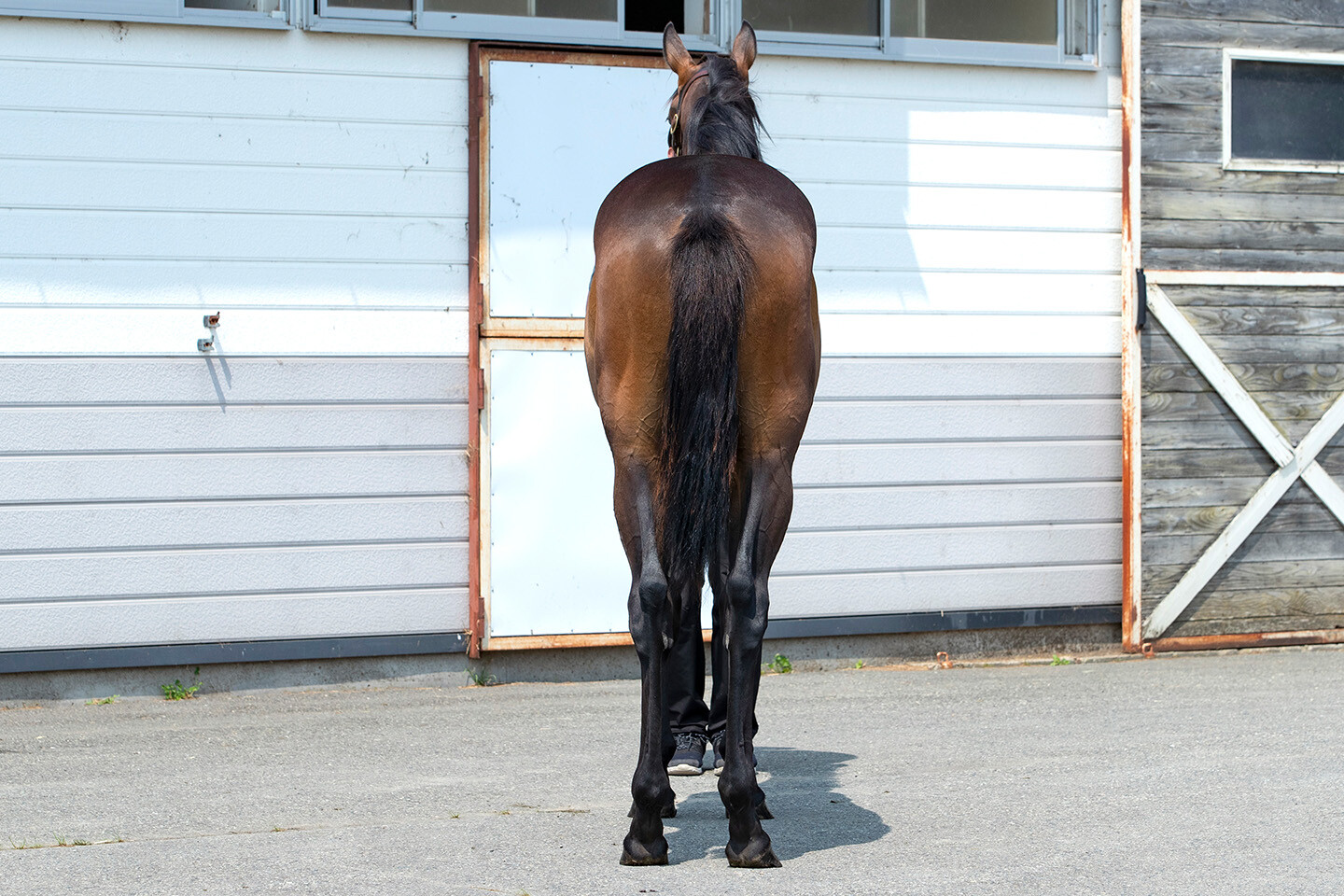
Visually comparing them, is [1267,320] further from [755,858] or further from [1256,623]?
[755,858]

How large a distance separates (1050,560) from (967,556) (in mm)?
A: 517

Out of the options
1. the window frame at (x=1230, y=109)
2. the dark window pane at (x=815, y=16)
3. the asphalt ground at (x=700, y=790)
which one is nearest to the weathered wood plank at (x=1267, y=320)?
the window frame at (x=1230, y=109)

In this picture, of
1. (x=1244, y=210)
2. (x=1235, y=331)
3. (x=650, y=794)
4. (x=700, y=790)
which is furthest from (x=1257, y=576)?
(x=650, y=794)

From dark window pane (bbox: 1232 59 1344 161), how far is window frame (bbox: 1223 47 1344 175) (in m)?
0.04

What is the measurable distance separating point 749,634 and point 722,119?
1597mm

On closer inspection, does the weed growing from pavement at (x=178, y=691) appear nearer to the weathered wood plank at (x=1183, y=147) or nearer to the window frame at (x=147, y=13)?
the window frame at (x=147, y=13)

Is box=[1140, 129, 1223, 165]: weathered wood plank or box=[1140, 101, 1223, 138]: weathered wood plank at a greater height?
box=[1140, 101, 1223, 138]: weathered wood plank

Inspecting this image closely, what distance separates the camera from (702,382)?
12.8 feet

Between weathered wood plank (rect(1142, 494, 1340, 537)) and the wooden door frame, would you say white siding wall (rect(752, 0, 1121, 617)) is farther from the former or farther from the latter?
the wooden door frame

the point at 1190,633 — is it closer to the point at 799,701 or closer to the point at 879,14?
the point at 799,701

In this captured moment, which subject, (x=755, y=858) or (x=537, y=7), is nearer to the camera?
(x=755, y=858)

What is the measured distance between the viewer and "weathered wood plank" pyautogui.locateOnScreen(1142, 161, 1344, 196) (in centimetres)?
819

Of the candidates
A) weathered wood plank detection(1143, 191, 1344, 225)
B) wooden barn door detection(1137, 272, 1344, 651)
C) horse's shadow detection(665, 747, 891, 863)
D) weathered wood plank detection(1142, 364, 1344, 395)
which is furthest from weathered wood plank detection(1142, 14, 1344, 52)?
horse's shadow detection(665, 747, 891, 863)

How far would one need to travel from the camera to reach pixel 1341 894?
3.55m
